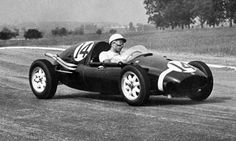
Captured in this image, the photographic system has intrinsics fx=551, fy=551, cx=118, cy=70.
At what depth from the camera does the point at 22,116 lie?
8398mm

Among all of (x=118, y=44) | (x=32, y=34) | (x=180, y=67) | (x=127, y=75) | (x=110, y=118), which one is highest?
(x=118, y=44)

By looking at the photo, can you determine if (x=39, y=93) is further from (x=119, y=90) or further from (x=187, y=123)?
(x=187, y=123)

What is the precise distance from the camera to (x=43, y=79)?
1084 centimetres

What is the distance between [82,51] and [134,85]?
77.5 inches

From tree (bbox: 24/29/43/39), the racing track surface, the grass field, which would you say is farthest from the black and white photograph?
tree (bbox: 24/29/43/39)

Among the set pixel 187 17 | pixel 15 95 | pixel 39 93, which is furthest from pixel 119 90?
pixel 187 17

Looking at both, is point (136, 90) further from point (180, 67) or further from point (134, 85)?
point (180, 67)

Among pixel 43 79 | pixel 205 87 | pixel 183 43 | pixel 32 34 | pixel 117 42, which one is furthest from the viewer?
pixel 32 34

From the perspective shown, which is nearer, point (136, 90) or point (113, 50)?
point (136, 90)

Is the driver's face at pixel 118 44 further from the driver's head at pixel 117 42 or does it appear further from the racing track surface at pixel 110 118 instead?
the racing track surface at pixel 110 118

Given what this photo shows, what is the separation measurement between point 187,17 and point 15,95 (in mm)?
126267

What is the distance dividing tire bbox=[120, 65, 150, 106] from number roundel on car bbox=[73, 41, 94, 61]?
1571mm

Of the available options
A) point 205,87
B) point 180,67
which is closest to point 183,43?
point 205,87

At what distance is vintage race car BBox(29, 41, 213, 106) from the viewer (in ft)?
30.2
